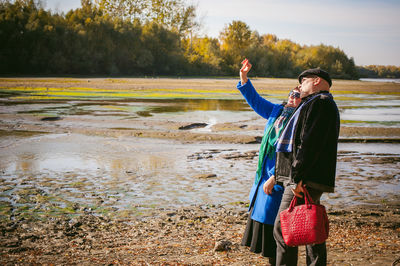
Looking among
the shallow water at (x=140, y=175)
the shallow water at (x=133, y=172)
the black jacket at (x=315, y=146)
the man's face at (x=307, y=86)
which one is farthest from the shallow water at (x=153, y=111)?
the black jacket at (x=315, y=146)

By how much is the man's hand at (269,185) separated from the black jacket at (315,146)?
0.18 meters

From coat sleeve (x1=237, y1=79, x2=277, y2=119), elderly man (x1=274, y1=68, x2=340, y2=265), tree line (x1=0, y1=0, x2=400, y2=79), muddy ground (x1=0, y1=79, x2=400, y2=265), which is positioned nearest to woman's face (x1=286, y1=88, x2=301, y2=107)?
elderly man (x1=274, y1=68, x2=340, y2=265)

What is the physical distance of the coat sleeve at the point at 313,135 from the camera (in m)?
3.06

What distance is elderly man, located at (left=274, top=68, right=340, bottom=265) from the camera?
3.07m

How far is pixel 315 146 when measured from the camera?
307 centimetres

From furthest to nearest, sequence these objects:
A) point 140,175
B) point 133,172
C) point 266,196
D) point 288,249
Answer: point 133,172
point 140,175
point 266,196
point 288,249

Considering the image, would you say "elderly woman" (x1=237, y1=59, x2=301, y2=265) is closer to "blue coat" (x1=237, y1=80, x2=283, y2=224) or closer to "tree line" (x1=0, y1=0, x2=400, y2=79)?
"blue coat" (x1=237, y1=80, x2=283, y2=224)

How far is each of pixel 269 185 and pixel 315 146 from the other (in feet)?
1.83

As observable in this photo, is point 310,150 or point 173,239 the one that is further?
point 173,239

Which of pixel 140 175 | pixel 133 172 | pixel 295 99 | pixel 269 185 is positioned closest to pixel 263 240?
pixel 269 185

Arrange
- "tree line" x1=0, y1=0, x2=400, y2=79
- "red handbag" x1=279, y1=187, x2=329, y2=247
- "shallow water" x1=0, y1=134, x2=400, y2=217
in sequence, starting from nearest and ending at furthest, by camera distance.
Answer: "red handbag" x1=279, y1=187, x2=329, y2=247
"shallow water" x1=0, y1=134, x2=400, y2=217
"tree line" x1=0, y1=0, x2=400, y2=79

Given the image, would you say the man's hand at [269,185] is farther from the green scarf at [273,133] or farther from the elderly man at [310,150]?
the green scarf at [273,133]

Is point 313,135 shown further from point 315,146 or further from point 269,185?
point 269,185

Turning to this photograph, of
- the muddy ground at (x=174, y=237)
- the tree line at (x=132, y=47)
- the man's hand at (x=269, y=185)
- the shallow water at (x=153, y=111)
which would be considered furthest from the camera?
the tree line at (x=132, y=47)
